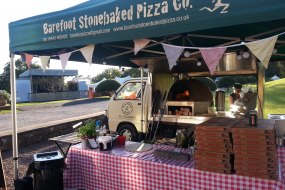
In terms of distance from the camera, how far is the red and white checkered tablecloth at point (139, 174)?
2.66 m

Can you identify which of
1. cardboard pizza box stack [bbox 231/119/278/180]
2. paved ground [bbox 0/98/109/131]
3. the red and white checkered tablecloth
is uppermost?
cardboard pizza box stack [bbox 231/119/278/180]

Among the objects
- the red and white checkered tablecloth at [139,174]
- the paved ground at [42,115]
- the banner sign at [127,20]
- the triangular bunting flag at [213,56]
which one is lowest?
the paved ground at [42,115]

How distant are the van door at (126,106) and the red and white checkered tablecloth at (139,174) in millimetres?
3069

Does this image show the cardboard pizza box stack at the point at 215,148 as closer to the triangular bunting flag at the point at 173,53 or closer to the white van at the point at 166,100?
the triangular bunting flag at the point at 173,53

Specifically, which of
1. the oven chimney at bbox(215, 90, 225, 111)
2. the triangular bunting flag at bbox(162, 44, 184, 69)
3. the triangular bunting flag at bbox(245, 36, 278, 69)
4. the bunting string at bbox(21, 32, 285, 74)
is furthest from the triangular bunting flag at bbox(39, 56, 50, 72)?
the oven chimney at bbox(215, 90, 225, 111)

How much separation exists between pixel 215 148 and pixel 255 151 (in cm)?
38

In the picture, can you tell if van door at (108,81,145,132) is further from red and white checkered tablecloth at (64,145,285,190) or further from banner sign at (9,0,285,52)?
banner sign at (9,0,285,52)

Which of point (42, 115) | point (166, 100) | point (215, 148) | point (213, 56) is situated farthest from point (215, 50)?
point (42, 115)

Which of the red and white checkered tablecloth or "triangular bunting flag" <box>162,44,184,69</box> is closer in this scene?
the red and white checkered tablecloth

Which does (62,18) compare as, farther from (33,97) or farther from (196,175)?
(33,97)

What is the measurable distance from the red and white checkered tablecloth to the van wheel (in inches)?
123

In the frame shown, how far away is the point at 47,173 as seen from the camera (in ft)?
11.5

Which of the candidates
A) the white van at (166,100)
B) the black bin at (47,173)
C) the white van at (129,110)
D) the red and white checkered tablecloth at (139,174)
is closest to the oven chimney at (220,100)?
the white van at (166,100)

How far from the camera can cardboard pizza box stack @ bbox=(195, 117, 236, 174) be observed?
8.65 ft
